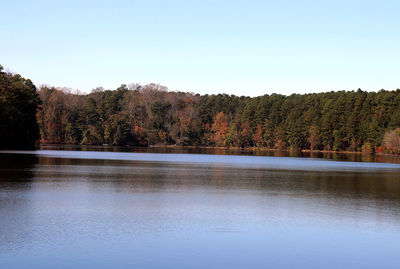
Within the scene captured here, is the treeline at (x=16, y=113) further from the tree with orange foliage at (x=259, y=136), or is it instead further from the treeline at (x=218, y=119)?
the tree with orange foliage at (x=259, y=136)

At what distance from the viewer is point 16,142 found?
7744 centimetres

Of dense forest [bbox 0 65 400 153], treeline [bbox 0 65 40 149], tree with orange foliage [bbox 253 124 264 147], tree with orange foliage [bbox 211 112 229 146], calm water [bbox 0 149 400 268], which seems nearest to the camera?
calm water [bbox 0 149 400 268]

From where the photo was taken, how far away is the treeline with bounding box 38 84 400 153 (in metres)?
108

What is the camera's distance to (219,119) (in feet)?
461

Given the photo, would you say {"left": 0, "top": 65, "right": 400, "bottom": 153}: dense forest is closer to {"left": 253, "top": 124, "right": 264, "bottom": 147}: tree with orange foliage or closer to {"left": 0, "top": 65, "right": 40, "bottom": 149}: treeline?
{"left": 253, "top": 124, "right": 264, "bottom": 147}: tree with orange foliage

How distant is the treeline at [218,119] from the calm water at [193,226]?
3189 inches

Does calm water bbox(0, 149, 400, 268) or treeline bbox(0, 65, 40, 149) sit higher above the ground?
treeline bbox(0, 65, 40, 149)

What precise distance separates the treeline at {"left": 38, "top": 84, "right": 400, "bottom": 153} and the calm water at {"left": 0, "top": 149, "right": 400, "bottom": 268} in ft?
266

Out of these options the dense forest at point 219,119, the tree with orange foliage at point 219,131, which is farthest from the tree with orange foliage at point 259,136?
the tree with orange foliage at point 219,131

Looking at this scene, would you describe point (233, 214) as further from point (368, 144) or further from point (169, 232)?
point (368, 144)

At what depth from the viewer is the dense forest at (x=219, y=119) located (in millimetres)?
108000

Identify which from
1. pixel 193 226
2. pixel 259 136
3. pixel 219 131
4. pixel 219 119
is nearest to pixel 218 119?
pixel 219 119

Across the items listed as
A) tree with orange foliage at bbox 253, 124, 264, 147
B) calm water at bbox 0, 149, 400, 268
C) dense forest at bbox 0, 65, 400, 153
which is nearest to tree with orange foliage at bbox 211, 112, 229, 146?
dense forest at bbox 0, 65, 400, 153

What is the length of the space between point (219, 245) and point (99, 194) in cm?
1125
